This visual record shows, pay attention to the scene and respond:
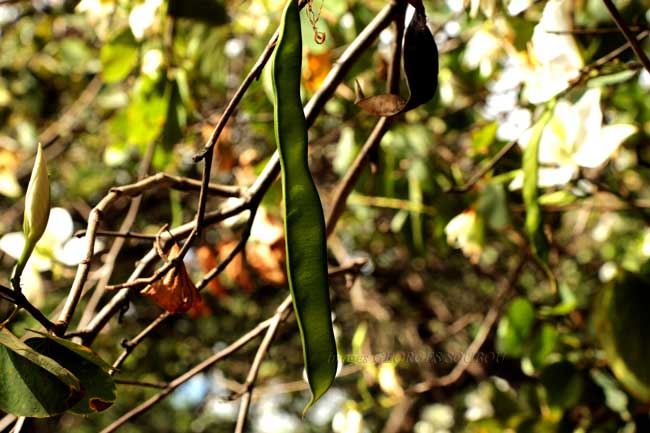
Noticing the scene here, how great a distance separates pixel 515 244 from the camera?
4.92 ft

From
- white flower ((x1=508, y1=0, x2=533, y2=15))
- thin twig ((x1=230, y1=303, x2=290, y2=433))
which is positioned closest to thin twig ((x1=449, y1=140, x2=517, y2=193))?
white flower ((x1=508, y1=0, x2=533, y2=15))

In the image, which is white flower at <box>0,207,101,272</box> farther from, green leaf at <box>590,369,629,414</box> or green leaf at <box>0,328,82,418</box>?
green leaf at <box>590,369,629,414</box>

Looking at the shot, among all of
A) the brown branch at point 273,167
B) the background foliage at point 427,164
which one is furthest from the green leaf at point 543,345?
the brown branch at point 273,167

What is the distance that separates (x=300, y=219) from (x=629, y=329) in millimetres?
689


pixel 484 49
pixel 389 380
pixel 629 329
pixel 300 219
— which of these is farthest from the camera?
pixel 389 380

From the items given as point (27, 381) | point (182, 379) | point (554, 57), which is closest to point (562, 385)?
point (554, 57)

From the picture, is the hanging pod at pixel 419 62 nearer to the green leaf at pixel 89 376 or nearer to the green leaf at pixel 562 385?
the green leaf at pixel 89 376

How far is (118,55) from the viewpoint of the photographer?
4.21 ft

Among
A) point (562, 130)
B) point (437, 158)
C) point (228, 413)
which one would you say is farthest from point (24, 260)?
point (228, 413)

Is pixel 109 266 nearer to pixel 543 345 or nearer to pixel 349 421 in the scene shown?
pixel 349 421

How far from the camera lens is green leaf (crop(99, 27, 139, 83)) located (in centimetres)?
127

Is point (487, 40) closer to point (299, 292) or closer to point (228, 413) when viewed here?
point (299, 292)

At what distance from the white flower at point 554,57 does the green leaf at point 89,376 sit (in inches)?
20.9

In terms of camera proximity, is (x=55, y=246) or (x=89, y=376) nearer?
(x=89, y=376)
